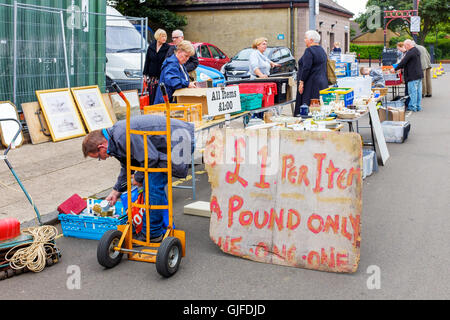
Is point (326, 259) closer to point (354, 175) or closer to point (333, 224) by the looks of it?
point (333, 224)

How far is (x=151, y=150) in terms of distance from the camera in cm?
486

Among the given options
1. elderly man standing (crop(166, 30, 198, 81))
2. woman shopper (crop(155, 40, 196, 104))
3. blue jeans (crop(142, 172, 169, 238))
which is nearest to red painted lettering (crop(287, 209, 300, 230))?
blue jeans (crop(142, 172, 169, 238))

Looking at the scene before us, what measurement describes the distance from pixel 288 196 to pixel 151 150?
4.14 ft

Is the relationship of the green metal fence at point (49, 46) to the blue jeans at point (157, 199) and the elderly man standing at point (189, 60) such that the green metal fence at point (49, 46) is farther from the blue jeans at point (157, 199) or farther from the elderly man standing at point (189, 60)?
the blue jeans at point (157, 199)

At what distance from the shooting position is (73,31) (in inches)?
485

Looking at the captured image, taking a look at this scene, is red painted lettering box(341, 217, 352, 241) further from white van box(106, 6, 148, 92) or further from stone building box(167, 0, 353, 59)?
stone building box(167, 0, 353, 59)

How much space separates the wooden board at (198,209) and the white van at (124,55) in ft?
26.5

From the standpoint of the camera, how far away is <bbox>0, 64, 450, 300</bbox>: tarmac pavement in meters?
4.43

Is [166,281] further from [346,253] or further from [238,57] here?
[238,57]

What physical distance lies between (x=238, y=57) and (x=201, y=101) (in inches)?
628

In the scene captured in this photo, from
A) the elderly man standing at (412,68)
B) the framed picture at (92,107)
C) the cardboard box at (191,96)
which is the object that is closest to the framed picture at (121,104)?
the framed picture at (92,107)

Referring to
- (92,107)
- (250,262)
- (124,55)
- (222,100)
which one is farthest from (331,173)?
(124,55)
